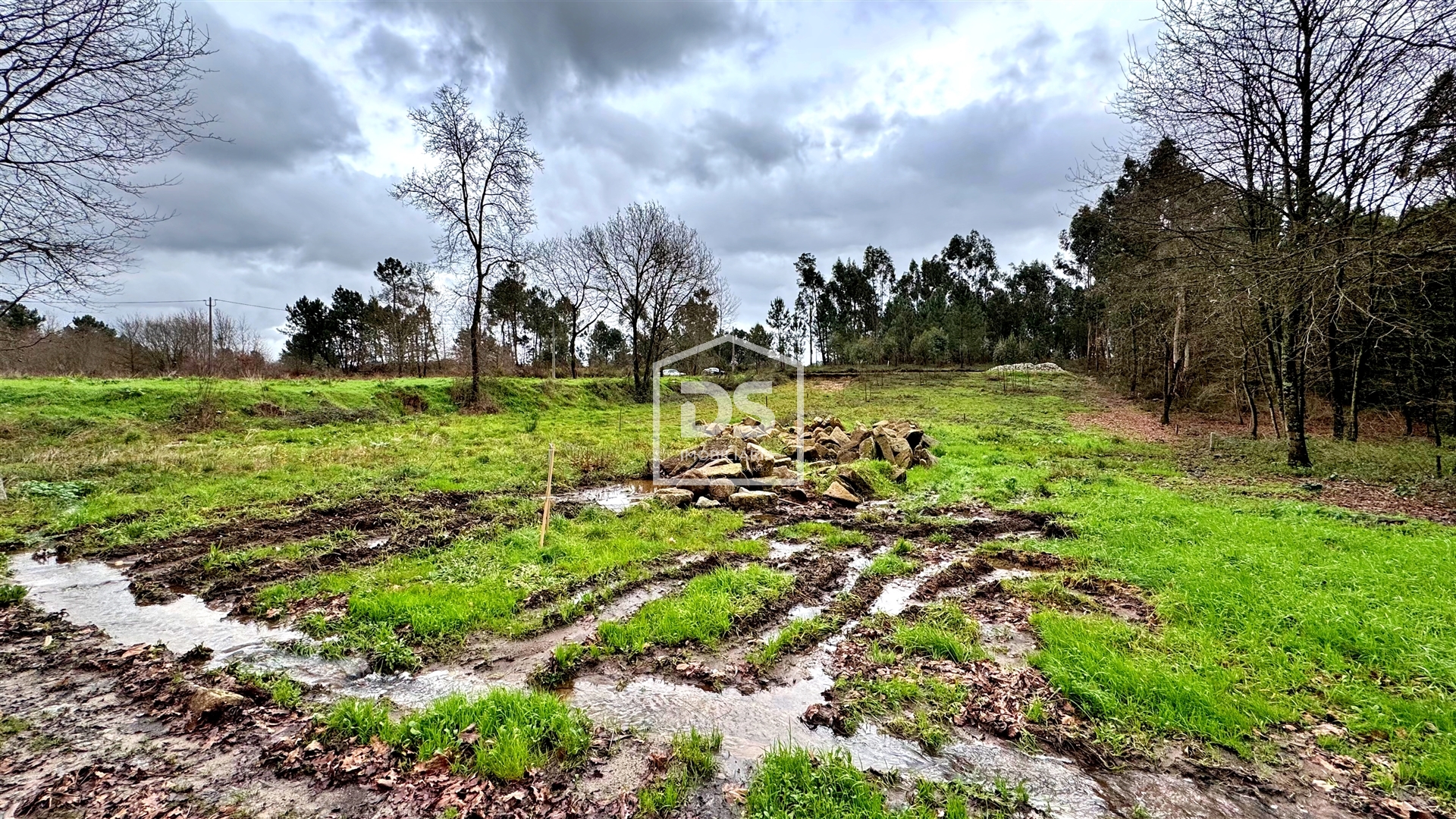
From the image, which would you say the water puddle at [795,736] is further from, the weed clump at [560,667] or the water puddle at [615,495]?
the water puddle at [615,495]

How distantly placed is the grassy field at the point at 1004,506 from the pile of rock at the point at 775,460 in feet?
3.50

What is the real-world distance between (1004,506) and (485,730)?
9.95m

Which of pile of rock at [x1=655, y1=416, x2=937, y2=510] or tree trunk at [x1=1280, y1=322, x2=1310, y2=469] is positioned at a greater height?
tree trunk at [x1=1280, y1=322, x2=1310, y2=469]

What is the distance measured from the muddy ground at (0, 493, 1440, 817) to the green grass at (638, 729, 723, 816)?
0.09 m

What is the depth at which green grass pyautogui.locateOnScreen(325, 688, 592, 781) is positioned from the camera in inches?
137

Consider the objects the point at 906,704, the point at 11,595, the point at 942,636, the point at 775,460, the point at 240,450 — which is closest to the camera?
the point at 906,704

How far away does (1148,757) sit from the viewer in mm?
3607

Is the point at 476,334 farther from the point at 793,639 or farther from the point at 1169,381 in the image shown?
the point at 1169,381

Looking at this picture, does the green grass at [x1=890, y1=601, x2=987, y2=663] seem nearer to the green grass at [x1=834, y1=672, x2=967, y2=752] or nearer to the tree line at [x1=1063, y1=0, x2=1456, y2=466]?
the green grass at [x1=834, y1=672, x2=967, y2=752]

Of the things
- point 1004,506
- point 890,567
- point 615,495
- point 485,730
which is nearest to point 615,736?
point 485,730

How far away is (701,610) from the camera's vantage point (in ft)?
18.9

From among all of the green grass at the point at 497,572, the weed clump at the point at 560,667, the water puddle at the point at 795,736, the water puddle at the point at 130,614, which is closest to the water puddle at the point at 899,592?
the water puddle at the point at 795,736

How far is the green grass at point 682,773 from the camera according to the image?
3.17 metres

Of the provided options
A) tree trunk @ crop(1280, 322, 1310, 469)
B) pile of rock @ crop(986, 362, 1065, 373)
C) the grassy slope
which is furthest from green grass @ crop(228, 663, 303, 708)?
pile of rock @ crop(986, 362, 1065, 373)
